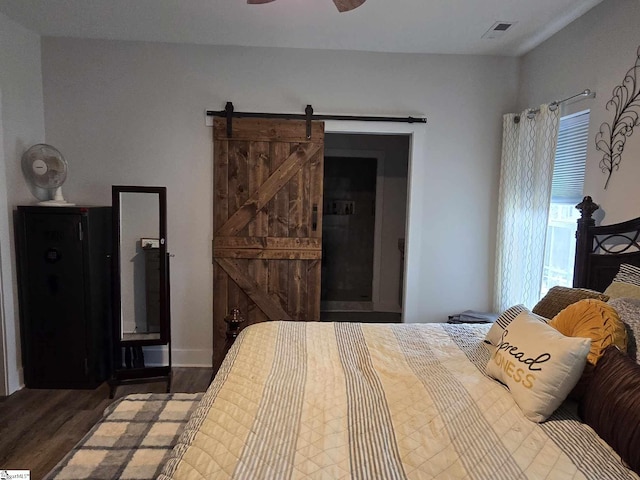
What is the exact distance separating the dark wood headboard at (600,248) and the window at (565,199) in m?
0.37

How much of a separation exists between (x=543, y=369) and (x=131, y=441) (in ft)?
5.07

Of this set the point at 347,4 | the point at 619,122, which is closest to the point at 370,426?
the point at 347,4

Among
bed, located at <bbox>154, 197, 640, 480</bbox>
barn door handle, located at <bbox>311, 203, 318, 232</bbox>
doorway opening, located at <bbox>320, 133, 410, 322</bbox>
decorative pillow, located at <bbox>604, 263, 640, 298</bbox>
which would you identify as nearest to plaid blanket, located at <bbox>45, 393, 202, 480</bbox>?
bed, located at <bbox>154, 197, 640, 480</bbox>

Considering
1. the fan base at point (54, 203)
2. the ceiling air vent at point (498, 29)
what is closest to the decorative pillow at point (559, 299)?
the ceiling air vent at point (498, 29)

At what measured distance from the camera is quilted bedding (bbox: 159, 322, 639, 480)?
108 cm

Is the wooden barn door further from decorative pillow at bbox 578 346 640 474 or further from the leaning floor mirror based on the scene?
decorative pillow at bbox 578 346 640 474

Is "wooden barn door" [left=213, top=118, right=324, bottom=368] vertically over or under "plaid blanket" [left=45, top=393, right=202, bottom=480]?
over

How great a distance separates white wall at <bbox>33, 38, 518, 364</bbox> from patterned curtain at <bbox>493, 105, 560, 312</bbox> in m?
0.19

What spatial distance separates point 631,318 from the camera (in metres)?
1.51

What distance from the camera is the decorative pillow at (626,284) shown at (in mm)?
1732

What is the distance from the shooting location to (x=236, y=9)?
2.61 meters

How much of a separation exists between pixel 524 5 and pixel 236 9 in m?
1.82

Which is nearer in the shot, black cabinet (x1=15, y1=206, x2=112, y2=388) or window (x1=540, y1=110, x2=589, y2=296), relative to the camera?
window (x1=540, y1=110, x2=589, y2=296)

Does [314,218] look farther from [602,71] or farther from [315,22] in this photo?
[602,71]
